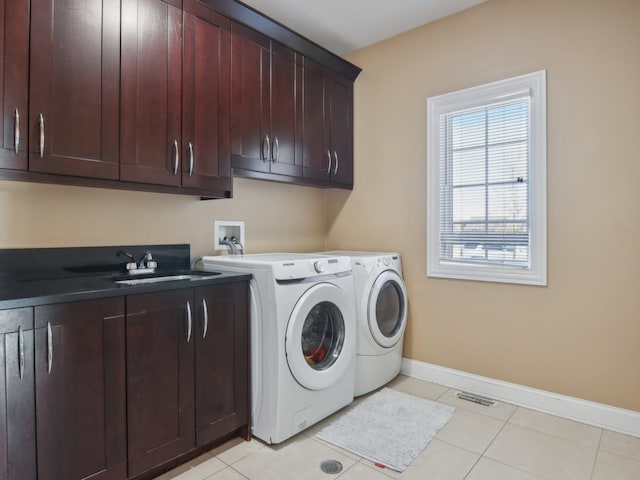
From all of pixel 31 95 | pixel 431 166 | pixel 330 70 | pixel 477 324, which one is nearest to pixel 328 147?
pixel 330 70

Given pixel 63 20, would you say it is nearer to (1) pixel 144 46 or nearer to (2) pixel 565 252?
(1) pixel 144 46

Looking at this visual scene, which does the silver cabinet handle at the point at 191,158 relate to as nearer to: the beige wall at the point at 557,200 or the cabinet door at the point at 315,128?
the cabinet door at the point at 315,128

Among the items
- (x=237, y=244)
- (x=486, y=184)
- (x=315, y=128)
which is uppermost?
(x=315, y=128)

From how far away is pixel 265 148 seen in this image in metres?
2.50

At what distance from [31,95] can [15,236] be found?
2.23 feet

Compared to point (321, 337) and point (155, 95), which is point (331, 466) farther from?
point (155, 95)

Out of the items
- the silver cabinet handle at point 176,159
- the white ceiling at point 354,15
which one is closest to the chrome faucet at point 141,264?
the silver cabinet handle at point 176,159

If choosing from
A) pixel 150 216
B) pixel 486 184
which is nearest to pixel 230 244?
pixel 150 216

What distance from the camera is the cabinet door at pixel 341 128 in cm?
306

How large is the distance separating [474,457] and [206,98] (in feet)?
7.78

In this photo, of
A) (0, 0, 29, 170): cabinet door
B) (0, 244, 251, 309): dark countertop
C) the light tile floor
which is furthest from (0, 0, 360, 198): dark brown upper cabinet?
the light tile floor

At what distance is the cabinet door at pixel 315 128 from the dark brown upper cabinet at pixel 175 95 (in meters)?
0.70

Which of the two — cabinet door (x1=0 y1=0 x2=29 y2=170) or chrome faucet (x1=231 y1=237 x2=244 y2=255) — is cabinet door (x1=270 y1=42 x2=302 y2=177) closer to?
chrome faucet (x1=231 y1=237 x2=244 y2=255)

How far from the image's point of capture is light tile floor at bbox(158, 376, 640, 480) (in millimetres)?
1773
